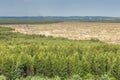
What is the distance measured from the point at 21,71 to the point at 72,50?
87.7 ft

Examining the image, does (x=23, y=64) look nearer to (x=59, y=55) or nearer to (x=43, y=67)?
(x=43, y=67)

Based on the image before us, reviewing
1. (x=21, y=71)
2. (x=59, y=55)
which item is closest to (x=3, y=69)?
(x=21, y=71)

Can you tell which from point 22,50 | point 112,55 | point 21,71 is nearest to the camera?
point 21,71

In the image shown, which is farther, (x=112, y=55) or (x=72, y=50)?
(x=72, y=50)

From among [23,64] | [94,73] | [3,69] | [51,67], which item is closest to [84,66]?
[94,73]

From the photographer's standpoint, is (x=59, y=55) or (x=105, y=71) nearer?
(x=105, y=71)

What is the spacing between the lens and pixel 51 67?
92562mm

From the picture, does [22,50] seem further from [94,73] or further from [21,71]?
[94,73]

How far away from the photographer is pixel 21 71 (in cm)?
9050

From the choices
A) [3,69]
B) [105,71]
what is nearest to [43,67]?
[3,69]

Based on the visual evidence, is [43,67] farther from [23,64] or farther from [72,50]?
[72,50]

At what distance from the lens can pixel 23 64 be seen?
93375 millimetres

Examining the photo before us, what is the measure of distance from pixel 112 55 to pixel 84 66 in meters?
12.3

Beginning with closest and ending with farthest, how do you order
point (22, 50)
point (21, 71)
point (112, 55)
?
point (21, 71), point (112, 55), point (22, 50)
